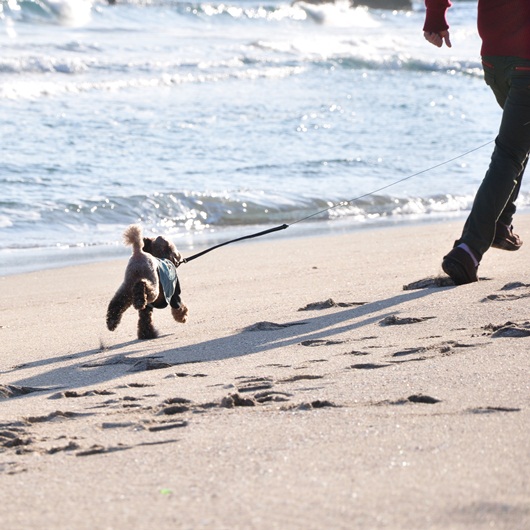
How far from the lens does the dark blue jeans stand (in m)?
4.84

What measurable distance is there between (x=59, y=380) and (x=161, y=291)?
1031 millimetres

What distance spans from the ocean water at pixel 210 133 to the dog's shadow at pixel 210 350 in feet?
2.91

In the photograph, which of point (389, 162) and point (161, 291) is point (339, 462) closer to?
point (161, 291)

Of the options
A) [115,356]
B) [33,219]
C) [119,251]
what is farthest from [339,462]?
[33,219]

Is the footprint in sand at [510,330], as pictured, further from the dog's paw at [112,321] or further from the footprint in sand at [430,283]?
the dog's paw at [112,321]

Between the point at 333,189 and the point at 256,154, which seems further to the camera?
the point at 256,154

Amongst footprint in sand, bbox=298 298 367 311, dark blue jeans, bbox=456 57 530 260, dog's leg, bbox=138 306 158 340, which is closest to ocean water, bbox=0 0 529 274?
footprint in sand, bbox=298 298 367 311

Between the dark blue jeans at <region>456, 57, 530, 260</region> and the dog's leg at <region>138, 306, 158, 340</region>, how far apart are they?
162cm

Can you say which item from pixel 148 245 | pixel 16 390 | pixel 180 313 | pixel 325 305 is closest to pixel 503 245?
pixel 325 305

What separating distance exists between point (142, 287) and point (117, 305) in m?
0.17

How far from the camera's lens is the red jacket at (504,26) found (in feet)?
15.8

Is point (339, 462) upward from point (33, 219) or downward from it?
upward

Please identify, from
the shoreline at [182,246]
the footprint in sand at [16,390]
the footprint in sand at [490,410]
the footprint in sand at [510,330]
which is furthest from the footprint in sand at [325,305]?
the shoreline at [182,246]

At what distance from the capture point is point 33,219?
354 inches
